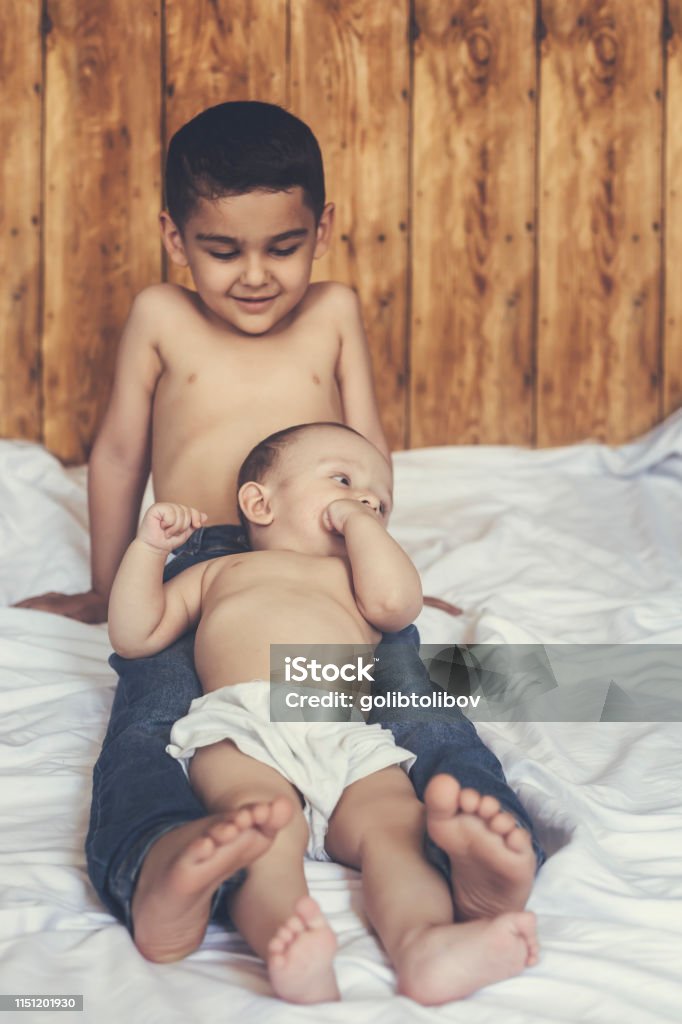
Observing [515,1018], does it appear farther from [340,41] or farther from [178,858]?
[340,41]

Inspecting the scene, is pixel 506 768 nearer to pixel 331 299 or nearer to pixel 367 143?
pixel 331 299

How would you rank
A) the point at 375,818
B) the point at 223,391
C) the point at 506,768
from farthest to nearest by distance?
the point at 223,391
the point at 506,768
the point at 375,818

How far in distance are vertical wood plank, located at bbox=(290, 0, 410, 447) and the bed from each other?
0.43m

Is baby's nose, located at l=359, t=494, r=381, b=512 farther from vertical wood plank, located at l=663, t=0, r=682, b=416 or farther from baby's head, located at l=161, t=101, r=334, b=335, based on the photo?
vertical wood plank, located at l=663, t=0, r=682, b=416

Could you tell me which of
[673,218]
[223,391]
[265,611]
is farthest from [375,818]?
[673,218]

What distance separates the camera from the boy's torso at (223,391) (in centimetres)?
115

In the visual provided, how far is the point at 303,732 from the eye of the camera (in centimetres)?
74

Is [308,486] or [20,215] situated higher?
[20,215]

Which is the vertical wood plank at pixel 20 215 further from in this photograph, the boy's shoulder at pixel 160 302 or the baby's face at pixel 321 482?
the baby's face at pixel 321 482

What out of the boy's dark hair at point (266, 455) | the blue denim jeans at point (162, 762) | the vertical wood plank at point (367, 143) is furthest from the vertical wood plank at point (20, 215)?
the blue denim jeans at point (162, 762)

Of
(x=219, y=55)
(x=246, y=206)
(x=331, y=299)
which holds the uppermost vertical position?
(x=219, y=55)

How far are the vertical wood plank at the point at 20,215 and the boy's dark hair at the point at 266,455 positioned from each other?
101 cm

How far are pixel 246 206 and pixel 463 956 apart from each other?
775 millimetres

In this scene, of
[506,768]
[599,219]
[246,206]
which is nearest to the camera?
[506,768]
